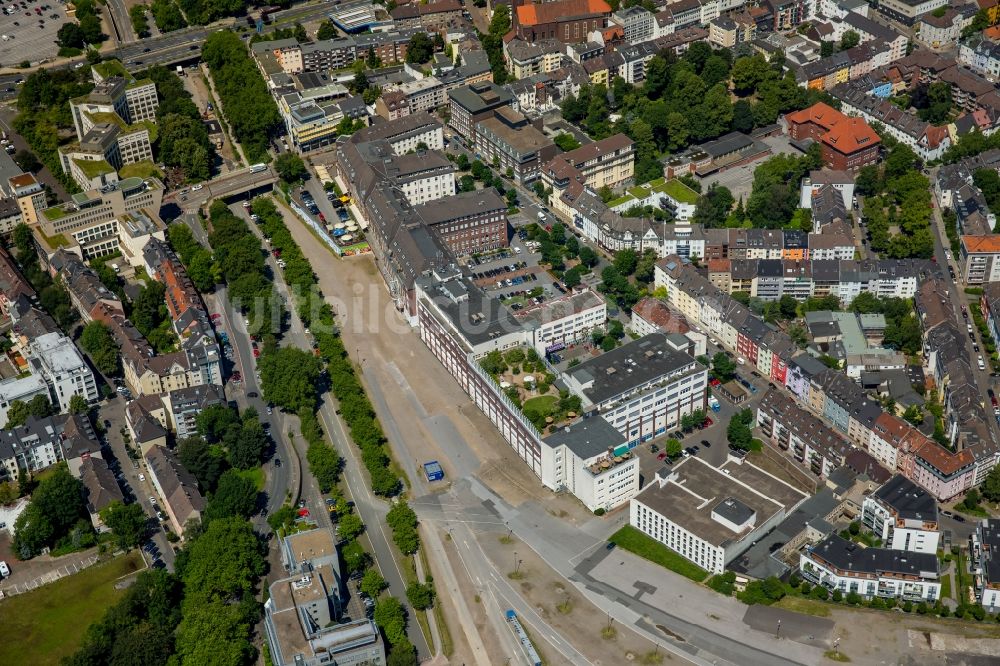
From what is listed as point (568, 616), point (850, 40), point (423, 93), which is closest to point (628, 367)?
point (568, 616)

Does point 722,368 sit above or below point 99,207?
below

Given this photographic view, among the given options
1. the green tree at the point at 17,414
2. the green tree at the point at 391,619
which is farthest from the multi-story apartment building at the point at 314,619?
the green tree at the point at 17,414

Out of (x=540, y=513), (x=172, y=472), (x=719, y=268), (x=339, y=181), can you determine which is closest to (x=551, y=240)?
(x=719, y=268)

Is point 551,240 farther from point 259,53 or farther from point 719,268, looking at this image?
point 259,53

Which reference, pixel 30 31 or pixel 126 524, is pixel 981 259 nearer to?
pixel 126 524

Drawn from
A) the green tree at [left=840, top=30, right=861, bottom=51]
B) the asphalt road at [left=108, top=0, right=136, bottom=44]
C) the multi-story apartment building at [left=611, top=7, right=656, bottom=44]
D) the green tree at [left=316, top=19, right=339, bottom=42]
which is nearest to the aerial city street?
the green tree at [left=840, top=30, right=861, bottom=51]
